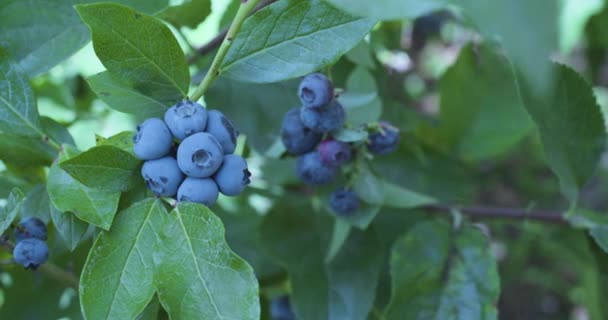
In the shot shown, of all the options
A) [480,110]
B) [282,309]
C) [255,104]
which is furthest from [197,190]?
[480,110]

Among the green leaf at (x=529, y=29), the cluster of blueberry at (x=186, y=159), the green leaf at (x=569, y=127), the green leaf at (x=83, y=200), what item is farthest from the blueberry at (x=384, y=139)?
the green leaf at (x=529, y=29)

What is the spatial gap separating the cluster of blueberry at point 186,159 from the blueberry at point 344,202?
14.4 inches

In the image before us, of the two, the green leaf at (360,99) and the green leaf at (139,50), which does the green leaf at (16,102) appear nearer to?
the green leaf at (139,50)

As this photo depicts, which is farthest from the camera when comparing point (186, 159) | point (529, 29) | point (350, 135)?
point (350, 135)

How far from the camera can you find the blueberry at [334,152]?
1.08m

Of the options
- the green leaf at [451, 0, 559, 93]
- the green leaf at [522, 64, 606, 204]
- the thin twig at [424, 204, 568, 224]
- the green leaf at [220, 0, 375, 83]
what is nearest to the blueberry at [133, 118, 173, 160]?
the green leaf at [220, 0, 375, 83]

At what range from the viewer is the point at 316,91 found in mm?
981

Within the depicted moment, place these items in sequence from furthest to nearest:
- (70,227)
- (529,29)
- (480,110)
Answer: (480,110)
(70,227)
(529,29)

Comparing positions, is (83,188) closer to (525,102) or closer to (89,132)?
(525,102)

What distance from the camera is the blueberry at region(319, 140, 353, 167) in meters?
1.08

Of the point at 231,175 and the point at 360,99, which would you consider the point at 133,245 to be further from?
the point at 360,99

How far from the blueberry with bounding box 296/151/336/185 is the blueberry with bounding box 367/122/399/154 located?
80 mm

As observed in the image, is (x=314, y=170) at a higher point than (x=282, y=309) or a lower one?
higher

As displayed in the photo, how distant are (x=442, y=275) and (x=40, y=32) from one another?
896 millimetres
